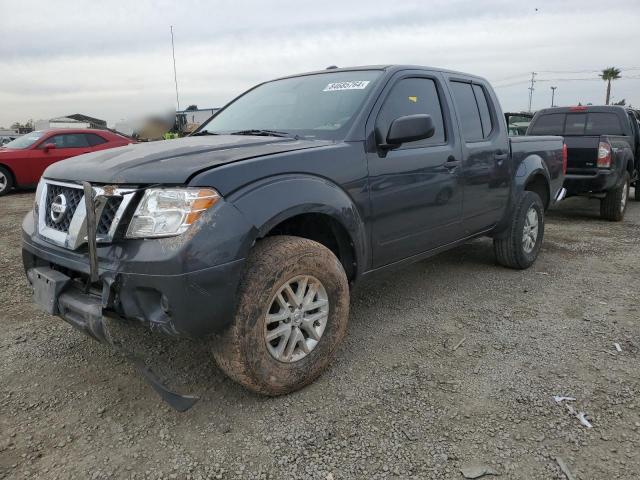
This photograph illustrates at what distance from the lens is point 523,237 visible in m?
4.88

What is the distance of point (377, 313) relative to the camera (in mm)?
3902

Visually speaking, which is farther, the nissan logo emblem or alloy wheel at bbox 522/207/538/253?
alloy wheel at bbox 522/207/538/253

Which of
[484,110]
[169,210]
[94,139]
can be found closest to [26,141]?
[94,139]

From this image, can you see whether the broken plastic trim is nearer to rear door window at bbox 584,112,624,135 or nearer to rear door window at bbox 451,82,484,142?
rear door window at bbox 451,82,484,142

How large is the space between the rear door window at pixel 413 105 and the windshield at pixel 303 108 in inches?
6.9

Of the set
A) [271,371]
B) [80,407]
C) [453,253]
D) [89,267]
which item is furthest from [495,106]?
[80,407]

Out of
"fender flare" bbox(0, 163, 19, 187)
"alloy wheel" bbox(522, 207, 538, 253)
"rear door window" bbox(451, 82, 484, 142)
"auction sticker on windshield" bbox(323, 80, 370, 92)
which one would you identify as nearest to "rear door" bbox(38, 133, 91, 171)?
"fender flare" bbox(0, 163, 19, 187)

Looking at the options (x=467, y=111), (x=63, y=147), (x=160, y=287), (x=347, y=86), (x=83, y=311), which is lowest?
(x=83, y=311)

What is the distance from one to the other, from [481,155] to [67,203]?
10.1 feet

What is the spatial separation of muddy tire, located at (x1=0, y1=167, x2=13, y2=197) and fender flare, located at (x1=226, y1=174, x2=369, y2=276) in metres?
10.3

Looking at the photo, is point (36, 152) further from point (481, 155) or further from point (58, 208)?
point (481, 155)

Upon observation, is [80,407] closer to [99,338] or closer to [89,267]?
[99,338]

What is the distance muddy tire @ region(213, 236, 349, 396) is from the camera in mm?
2408

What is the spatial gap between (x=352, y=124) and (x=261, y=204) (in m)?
0.99
